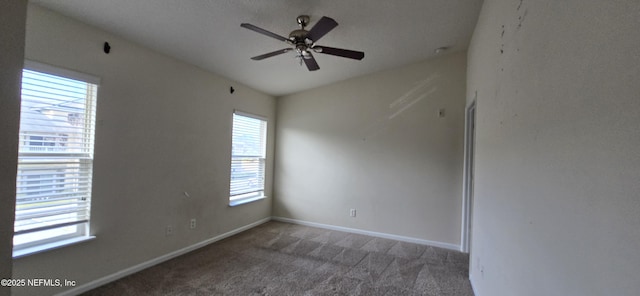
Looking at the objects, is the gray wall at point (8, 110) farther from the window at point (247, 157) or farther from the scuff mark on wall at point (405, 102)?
the scuff mark on wall at point (405, 102)


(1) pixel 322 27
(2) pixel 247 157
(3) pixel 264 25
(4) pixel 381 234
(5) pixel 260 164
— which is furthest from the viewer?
(5) pixel 260 164

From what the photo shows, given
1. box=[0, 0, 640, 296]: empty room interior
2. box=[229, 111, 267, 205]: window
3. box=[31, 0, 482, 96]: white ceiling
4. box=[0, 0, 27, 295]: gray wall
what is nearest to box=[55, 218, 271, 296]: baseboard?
box=[0, 0, 640, 296]: empty room interior

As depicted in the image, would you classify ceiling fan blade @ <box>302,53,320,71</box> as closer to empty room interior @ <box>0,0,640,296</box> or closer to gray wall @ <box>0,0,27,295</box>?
empty room interior @ <box>0,0,640,296</box>

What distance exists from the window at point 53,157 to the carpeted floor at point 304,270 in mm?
673

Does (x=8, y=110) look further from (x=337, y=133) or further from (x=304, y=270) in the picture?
(x=337, y=133)

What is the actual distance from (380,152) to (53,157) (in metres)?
3.81

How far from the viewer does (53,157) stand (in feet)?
7.26

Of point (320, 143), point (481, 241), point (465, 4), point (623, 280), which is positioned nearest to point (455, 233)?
point (481, 241)

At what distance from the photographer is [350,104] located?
4.47m

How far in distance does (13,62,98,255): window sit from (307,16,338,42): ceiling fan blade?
6.68 feet

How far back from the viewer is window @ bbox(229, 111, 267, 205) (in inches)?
166

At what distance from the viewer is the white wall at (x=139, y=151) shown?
222 centimetres

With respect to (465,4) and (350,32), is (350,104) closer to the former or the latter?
(350,32)

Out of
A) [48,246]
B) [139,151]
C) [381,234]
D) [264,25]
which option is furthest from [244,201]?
[264,25]
